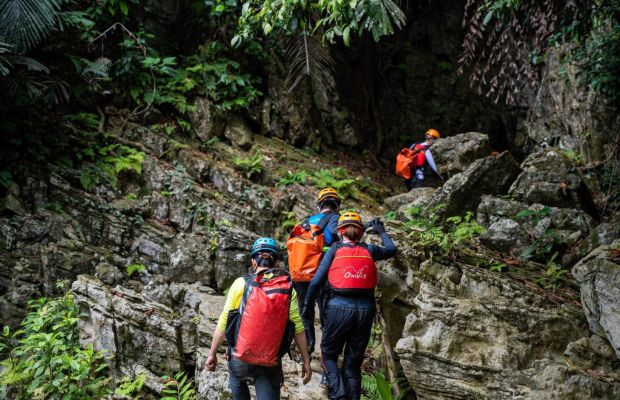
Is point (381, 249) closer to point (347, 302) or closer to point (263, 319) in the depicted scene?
point (347, 302)

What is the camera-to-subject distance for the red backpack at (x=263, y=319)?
14.4 feet

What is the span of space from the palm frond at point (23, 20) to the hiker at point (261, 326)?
21.6 feet

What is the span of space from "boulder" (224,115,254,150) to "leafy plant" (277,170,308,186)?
1622 mm

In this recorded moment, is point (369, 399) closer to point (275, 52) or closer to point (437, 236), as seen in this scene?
point (437, 236)

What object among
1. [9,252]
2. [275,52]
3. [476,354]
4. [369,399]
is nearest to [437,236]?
[476,354]

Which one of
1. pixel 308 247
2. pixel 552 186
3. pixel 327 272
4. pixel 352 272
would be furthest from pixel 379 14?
pixel 552 186

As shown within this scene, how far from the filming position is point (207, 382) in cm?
618

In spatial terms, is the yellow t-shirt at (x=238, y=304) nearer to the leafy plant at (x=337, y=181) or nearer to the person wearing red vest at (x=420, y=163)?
the leafy plant at (x=337, y=181)

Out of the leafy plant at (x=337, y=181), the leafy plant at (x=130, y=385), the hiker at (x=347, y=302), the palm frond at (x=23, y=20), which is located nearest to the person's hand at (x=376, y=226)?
the hiker at (x=347, y=302)

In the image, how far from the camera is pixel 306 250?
6043mm

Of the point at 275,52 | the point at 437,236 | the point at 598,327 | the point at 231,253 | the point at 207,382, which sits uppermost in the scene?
the point at 275,52

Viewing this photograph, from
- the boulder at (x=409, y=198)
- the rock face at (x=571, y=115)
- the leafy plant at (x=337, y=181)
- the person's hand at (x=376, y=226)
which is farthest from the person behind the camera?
the leafy plant at (x=337, y=181)

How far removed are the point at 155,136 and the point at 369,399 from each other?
8453mm

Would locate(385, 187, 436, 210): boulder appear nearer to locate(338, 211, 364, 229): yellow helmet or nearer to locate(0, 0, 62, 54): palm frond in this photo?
locate(338, 211, 364, 229): yellow helmet
